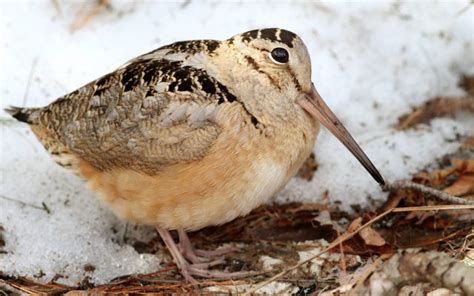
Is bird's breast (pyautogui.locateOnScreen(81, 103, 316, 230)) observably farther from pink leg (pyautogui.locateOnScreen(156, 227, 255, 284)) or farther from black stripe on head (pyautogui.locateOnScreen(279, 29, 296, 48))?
black stripe on head (pyautogui.locateOnScreen(279, 29, 296, 48))

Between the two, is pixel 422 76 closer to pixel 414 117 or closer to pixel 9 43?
pixel 414 117

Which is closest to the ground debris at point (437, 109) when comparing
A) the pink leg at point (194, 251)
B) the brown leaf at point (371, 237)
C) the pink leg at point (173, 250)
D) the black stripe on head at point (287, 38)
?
the brown leaf at point (371, 237)

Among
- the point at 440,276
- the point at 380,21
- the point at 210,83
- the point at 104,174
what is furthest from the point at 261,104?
the point at 380,21

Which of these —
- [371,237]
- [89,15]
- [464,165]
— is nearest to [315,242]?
[371,237]

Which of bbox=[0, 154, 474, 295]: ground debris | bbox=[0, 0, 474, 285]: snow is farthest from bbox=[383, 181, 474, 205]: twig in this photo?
bbox=[0, 0, 474, 285]: snow

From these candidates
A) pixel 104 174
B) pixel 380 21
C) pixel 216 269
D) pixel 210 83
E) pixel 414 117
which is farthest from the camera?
pixel 380 21

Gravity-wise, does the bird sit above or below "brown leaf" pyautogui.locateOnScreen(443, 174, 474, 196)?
above
